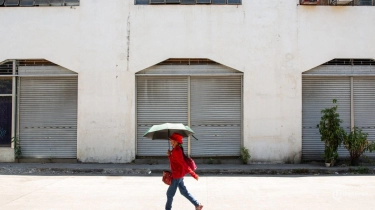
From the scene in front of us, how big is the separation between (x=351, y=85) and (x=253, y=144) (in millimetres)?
3916

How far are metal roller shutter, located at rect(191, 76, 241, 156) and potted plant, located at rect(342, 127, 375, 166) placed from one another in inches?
135

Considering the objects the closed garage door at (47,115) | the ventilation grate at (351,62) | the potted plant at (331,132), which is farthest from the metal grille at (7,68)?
the ventilation grate at (351,62)

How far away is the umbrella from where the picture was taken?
647 centimetres

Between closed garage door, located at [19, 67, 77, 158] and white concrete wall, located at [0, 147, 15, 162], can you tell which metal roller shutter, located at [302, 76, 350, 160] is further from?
white concrete wall, located at [0, 147, 15, 162]

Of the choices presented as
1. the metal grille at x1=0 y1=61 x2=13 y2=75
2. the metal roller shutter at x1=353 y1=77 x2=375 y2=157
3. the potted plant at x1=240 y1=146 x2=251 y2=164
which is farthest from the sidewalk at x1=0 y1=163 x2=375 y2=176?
the metal grille at x1=0 y1=61 x2=13 y2=75

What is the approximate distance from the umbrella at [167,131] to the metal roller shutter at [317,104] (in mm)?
7527

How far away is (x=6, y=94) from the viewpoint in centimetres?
1310

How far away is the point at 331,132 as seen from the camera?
1215 cm

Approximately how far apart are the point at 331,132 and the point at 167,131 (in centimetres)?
713
